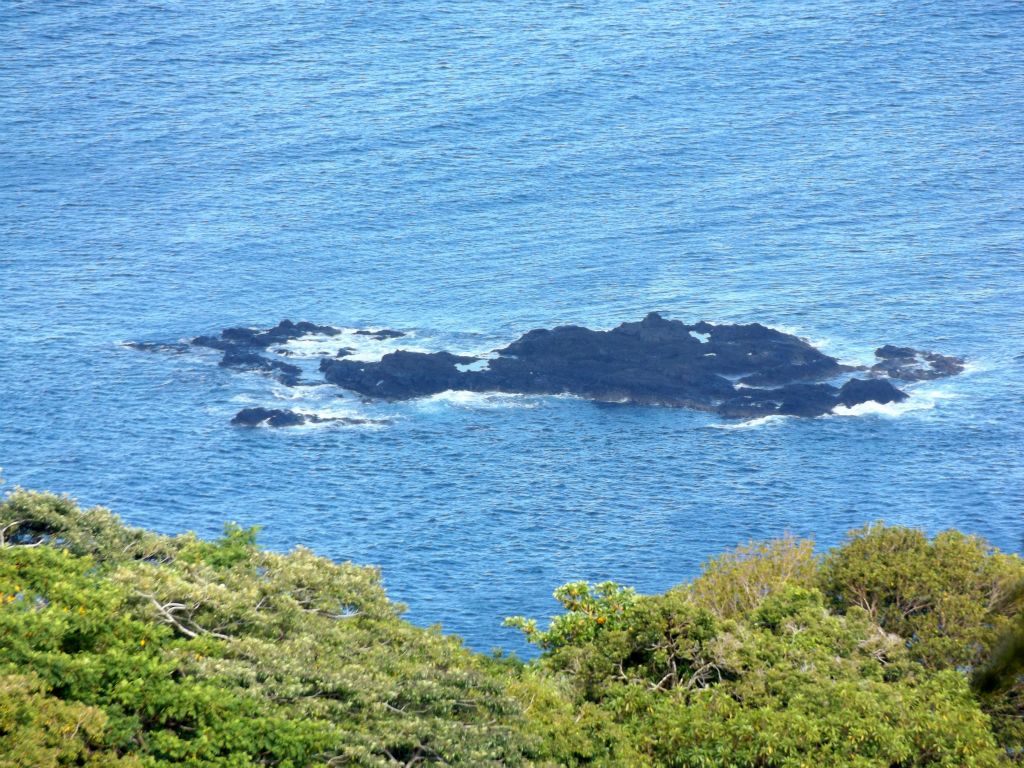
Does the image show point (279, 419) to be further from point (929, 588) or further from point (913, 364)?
point (929, 588)

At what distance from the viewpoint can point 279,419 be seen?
106 metres

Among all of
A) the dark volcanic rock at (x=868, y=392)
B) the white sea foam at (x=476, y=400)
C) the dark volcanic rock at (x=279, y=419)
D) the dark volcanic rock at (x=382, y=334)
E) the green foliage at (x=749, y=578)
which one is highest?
the green foliage at (x=749, y=578)

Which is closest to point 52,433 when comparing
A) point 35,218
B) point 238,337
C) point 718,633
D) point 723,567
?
point 238,337

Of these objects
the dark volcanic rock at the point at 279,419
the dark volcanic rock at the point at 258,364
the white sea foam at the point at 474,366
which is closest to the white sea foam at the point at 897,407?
the white sea foam at the point at 474,366

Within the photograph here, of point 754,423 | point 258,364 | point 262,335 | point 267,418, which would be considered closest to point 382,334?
point 262,335

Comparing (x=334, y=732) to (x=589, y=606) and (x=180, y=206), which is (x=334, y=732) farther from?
(x=180, y=206)

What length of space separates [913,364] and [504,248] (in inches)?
1893

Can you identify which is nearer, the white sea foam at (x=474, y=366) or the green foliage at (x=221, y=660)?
the green foliage at (x=221, y=660)

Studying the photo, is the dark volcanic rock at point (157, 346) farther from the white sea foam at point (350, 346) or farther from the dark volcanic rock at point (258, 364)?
the white sea foam at point (350, 346)

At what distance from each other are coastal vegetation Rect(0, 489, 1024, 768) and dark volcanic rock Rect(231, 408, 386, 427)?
219 feet

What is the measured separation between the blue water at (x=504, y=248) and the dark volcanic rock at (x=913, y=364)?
197 centimetres

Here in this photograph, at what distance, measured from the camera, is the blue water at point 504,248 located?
92312 mm

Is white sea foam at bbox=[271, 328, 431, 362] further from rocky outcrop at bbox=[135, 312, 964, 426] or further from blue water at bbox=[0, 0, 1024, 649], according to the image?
blue water at bbox=[0, 0, 1024, 649]

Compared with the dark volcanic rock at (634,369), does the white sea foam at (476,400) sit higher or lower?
lower
